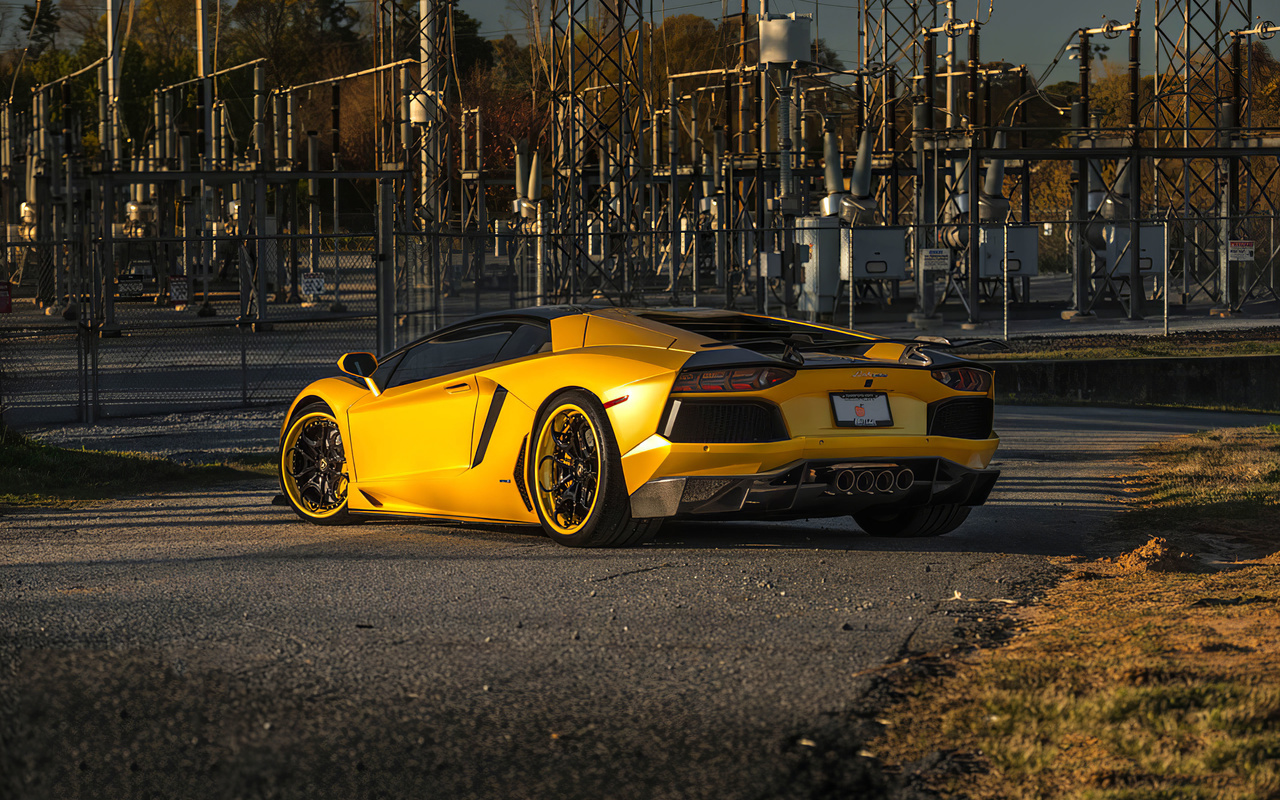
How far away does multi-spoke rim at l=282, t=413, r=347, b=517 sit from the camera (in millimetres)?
8656

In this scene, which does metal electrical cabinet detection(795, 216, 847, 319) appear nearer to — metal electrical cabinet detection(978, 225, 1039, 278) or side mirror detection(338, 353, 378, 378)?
metal electrical cabinet detection(978, 225, 1039, 278)

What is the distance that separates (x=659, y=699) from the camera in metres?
4.35

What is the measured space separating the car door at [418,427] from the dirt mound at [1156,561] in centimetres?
327

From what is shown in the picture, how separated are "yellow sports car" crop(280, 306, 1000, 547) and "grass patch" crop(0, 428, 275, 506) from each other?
2996mm

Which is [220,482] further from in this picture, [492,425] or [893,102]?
[893,102]

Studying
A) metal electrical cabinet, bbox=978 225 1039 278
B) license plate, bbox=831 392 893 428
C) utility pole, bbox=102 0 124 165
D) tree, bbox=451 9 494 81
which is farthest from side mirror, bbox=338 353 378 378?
tree, bbox=451 9 494 81

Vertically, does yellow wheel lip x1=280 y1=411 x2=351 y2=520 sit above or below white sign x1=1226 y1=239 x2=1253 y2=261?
below

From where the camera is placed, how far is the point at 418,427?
26.1 ft

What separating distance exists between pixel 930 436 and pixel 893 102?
28.9m

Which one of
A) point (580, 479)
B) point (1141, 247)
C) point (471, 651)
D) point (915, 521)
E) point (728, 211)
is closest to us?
point (471, 651)

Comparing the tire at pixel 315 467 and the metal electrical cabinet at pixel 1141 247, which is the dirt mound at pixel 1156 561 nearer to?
the tire at pixel 315 467

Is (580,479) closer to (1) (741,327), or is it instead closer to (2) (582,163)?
(1) (741,327)

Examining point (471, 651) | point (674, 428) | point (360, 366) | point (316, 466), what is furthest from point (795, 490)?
point (316, 466)

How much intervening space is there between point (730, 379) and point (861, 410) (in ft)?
2.16
